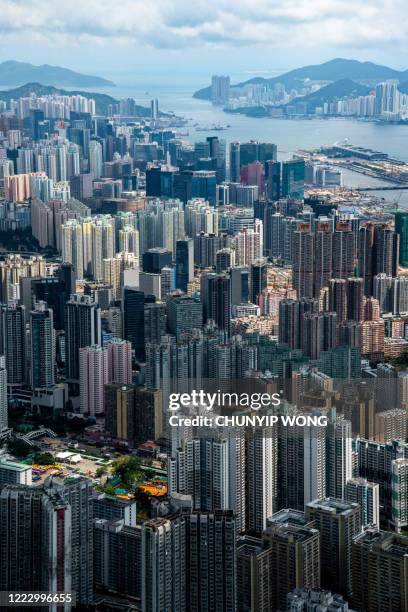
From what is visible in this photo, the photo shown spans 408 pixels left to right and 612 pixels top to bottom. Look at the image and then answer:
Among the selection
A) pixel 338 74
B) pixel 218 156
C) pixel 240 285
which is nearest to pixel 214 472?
pixel 240 285

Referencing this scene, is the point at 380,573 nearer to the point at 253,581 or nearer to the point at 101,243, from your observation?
the point at 253,581

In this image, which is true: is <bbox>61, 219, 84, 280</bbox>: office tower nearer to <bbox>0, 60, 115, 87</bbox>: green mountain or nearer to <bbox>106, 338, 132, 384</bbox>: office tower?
<bbox>106, 338, 132, 384</bbox>: office tower

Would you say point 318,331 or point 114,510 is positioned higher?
point 318,331

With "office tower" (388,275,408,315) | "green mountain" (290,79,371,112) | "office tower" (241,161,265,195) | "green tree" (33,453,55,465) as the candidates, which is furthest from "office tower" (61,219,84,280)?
"green mountain" (290,79,371,112)

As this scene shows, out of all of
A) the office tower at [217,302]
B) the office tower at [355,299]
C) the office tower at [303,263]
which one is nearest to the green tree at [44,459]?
the office tower at [217,302]

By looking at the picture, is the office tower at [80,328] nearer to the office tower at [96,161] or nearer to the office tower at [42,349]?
the office tower at [42,349]
